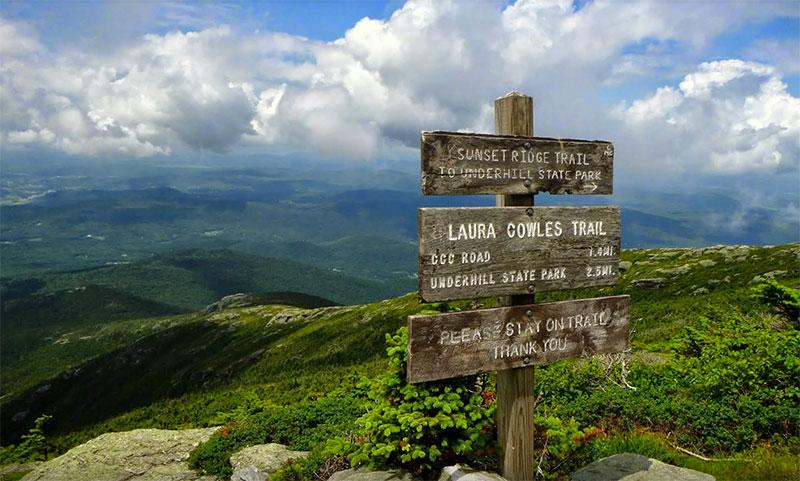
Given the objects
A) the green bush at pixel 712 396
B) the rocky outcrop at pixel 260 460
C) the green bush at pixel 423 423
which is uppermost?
the green bush at pixel 423 423

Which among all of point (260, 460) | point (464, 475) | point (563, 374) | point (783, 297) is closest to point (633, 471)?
point (464, 475)

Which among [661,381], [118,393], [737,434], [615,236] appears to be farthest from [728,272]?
[118,393]

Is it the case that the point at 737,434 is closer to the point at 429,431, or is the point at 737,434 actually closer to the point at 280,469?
the point at 429,431

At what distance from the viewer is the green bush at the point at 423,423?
739 centimetres

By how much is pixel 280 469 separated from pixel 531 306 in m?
6.51

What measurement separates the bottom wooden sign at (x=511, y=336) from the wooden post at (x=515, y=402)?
291 mm

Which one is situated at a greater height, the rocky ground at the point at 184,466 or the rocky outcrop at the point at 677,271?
the rocky ground at the point at 184,466

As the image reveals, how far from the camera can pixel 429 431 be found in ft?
25.2

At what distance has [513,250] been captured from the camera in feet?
22.8

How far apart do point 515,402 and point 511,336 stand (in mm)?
1007

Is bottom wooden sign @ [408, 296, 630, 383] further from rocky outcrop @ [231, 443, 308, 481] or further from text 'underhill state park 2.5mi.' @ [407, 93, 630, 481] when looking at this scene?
rocky outcrop @ [231, 443, 308, 481]

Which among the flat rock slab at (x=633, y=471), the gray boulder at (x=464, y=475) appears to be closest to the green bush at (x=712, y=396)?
the flat rock slab at (x=633, y=471)

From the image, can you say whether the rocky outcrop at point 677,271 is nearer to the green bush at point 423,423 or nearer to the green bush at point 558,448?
the green bush at point 558,448

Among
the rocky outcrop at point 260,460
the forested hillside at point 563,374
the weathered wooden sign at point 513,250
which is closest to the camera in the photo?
the weathered wooden sign at point 513,250
